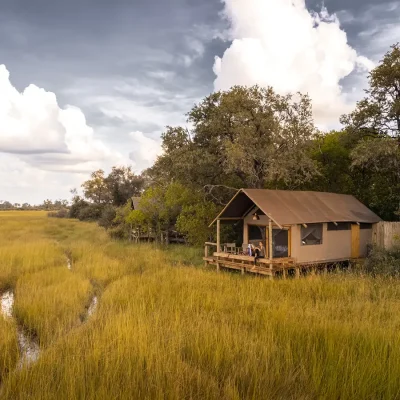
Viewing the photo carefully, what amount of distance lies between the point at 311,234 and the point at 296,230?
1.11 meters

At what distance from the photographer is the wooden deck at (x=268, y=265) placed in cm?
1694

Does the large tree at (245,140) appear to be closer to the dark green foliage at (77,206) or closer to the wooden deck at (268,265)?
the wooden deck at (268,265)

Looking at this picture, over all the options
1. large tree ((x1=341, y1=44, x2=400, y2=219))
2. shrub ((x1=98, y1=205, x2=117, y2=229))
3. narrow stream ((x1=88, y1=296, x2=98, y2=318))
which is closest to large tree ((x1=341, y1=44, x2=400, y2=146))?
large tree ((x1=341, y1=44, x2=400, y2=219))

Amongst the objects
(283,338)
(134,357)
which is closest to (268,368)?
(283,338)

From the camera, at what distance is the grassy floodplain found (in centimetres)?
562

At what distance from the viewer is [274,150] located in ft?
76.4

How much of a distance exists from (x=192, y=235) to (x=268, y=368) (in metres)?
19.8

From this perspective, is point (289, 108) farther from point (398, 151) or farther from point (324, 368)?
point (324, 368)

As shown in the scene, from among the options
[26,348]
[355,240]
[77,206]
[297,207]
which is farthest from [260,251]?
[77,206]

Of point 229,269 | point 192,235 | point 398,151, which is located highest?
point 398,151

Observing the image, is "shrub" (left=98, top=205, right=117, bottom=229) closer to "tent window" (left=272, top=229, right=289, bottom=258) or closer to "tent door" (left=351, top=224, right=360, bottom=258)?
"tent window" (left=272, top=229, right=289, bottom=258)

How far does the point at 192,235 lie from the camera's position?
25938 millimetres

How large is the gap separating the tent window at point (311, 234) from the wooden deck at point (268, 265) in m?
1.04

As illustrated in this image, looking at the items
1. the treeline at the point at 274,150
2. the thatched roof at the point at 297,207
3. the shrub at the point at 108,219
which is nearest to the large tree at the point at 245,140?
the treeline at the point at 274,150
